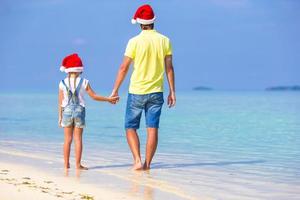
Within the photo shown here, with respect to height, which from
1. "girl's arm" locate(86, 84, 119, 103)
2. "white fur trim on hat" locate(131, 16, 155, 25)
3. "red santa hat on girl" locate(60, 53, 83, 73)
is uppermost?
"white fur trim on hat" locate(131, 16, 155, 25)

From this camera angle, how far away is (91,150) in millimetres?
12312

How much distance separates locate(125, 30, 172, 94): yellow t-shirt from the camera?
29.8 feet

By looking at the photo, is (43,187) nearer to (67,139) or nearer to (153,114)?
(67,139)

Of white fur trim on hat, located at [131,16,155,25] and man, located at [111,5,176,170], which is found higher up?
white fur trim on hat, located at [131,16,155,25]

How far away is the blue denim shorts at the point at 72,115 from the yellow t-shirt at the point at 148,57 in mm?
747

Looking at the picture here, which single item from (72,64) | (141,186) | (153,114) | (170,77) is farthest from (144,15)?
(141,186)

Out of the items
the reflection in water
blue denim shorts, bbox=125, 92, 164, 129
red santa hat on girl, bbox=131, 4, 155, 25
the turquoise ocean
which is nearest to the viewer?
the reflection in water

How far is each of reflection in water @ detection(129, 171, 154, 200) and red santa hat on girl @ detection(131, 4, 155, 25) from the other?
1.81 meters

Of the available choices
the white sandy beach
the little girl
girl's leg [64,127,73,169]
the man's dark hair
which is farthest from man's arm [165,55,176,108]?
the white sandy beach

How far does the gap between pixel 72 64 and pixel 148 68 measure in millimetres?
910

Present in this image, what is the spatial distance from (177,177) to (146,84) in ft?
3.88

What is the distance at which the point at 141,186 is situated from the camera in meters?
7.86

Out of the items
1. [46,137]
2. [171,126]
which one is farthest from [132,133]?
[171,126]

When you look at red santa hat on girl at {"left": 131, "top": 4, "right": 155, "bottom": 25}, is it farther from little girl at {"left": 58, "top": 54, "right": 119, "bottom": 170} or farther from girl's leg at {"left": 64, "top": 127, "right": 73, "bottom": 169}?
girl's leg at {"left": 64, "top": 127, "right": 73, "bottom": 169}
